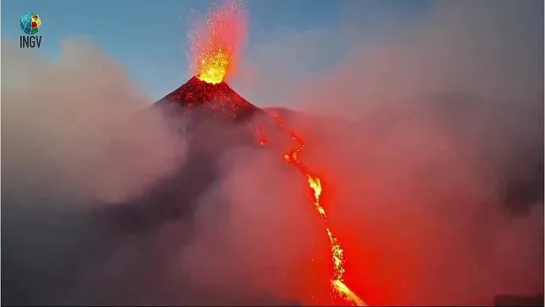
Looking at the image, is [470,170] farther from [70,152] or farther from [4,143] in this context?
[4,143]

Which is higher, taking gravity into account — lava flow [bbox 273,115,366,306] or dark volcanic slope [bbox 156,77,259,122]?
dark volcanic slope [bbox 156,77,259,122]

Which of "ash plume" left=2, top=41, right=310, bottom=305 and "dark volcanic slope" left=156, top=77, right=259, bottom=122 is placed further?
"dark volcanic slope" left=156, top=77, right=259, bottom=122

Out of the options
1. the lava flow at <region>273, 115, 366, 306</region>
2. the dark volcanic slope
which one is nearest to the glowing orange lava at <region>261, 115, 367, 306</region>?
the lava flow at <region>273, 115, 366, 306</region>

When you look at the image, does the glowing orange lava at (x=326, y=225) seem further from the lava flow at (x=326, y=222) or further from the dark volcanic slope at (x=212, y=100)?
the dark volcanic slope at (x=212, y=100)

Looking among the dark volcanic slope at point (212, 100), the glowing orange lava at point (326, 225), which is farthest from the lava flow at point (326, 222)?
the dark volcanic slope at point (212, 100)

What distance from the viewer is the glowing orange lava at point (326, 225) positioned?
5473mm

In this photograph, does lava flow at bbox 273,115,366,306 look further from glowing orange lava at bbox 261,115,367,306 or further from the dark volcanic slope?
the dark volcanic slope

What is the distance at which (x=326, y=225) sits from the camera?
5922 mm

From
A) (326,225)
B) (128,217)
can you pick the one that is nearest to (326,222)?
(326,225)

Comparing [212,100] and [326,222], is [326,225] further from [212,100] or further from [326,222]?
[212,100]

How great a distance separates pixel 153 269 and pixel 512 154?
13.7 feet

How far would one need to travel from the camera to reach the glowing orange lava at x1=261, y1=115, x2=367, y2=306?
5.47 meters

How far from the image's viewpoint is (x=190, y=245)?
5750 millimetres

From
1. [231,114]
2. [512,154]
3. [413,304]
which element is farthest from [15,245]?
[512,154]
